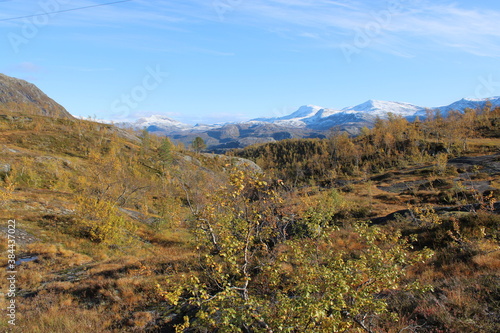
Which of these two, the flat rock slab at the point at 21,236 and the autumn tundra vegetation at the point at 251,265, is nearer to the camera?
the autumn tundra vegetation at the point at 251,265

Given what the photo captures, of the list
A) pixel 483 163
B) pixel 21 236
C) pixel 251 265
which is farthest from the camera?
pixel 483 163

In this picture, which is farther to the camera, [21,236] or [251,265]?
[21,236]

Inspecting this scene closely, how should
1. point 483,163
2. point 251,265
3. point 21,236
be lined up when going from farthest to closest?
point 483,163
point 21,236
point 251,265

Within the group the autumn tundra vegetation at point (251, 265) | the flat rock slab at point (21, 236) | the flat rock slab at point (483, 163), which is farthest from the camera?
the flat rock slab at point (483, 163)

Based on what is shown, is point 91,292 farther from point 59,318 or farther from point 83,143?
point 83,143

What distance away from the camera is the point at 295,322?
5312 mm

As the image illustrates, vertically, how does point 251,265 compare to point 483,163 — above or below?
below

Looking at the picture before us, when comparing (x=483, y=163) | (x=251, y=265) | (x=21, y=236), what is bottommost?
(x=21, y=236)

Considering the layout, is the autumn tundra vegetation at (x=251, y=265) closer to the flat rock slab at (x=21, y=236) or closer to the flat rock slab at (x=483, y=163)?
the flat rock slab at (x=21, y=236)

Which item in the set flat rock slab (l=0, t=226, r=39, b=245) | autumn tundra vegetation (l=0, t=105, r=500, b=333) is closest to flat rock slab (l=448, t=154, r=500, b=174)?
autumn tundra vegetation (l=0, t=105, r=500, b=333)

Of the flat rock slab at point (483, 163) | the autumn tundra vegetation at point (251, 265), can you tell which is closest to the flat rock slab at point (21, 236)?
the autumn tundra vegetation at point (251, 265)

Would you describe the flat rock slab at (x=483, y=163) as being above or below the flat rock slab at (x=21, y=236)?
above

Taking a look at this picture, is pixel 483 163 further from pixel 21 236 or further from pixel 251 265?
pixel 21 236

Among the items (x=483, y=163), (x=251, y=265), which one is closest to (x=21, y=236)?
(x=251, y=265)
